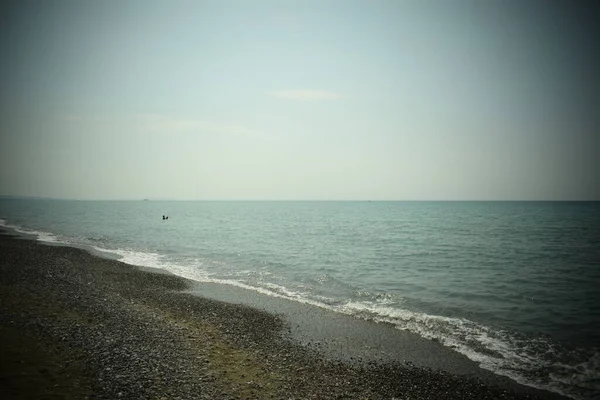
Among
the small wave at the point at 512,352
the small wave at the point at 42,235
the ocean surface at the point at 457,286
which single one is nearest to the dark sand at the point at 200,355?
the small wave at the point at 512,352

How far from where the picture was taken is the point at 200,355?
12703mm

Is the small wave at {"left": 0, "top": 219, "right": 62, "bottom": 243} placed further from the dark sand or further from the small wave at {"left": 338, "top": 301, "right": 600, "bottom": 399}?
the small wave at {"left": 338, "top": 301, "right": 600, "bottom": 399}

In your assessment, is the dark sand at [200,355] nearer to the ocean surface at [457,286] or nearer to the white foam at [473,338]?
the white foam at [473,338]

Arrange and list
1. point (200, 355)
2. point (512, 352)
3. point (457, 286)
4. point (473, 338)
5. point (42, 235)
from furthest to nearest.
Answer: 1. point (42, 235)
2. point (457, 286)
3. point (473, 338)
4. point (512, 352)
5. point (200, 355)

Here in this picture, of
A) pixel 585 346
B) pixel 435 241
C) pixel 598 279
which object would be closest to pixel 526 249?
pixel 435 241

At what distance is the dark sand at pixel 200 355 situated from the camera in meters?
10.4

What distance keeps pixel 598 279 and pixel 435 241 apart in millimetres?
27562

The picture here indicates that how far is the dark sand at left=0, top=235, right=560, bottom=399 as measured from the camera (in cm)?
1035

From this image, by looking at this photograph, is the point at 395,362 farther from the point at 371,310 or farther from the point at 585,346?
the point at 585,346

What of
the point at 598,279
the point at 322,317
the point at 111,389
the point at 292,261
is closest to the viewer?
the point at 111,389

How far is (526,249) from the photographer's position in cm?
4591

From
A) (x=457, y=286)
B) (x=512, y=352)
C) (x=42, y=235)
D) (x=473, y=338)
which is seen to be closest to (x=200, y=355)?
(x=473, y=338)

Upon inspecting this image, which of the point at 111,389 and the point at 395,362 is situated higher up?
the point at 111,389

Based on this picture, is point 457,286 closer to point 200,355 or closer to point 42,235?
point 200,355
